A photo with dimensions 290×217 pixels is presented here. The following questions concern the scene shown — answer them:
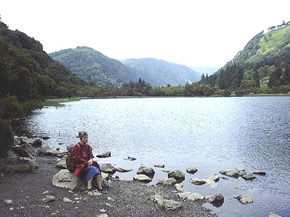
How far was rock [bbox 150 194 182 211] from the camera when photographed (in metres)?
15.8

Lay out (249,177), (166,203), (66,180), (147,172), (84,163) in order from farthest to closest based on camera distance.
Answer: (147,172) < (249,177) < (66,180) < (84,163) < (166,203)

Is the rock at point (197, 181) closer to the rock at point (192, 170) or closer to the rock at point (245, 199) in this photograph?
the rock at point (192, 170)

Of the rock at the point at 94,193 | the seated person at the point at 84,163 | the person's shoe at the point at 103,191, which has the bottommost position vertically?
the person's shoe at the point at 103,191

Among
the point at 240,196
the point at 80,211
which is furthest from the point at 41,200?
the point at 240,196

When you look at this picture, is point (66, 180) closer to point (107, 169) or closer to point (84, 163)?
point (84, 163)

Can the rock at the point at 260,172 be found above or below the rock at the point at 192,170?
below

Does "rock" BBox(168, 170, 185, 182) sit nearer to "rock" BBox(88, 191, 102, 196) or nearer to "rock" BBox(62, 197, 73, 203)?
"rock" BBox(88, 191, 102, 196)

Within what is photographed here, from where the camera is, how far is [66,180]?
59.5 feet

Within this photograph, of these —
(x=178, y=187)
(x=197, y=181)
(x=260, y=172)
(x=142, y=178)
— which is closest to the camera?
(x=178, y=187)

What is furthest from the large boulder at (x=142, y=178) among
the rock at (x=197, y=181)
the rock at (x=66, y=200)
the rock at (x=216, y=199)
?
the rock at (x=66, y=200)

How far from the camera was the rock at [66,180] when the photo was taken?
17.7m

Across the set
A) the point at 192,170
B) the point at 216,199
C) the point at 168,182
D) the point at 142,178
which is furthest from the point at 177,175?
the point at 216,199

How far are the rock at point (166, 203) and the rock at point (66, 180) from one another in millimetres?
4952

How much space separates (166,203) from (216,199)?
13.0ft
